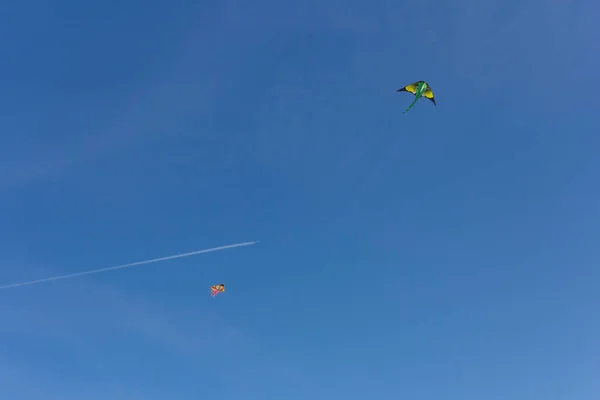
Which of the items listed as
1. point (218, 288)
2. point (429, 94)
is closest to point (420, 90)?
point (429, 94)

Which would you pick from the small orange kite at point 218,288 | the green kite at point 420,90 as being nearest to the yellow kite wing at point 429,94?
the green kite at point 420,90

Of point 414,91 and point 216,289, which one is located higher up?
point 414,91

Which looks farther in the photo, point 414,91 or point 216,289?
point 216,289

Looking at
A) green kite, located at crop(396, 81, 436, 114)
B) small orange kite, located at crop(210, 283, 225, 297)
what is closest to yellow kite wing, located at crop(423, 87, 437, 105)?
green kite, located at crop(396, 81, 436, 114)

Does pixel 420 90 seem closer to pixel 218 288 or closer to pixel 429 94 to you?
pixel 429 94

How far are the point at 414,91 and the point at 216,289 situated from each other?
43.7 meters

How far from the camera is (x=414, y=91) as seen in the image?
62.8m

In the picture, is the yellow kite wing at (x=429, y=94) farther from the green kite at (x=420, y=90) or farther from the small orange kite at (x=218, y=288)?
the small orange kite at (x=218, y=288)

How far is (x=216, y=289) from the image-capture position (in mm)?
83188

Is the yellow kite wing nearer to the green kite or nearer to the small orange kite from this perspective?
the green kite
